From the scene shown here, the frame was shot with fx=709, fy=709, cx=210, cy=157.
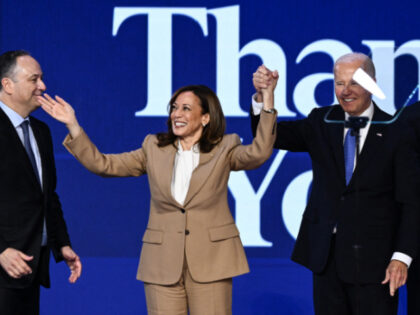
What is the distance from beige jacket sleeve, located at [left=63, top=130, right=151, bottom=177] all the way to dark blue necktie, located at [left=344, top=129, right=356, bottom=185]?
2.69ft

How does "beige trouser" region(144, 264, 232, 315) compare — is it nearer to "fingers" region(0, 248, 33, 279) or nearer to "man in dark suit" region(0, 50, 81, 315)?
"man in dark suit" region(0, 50, 81, 315)

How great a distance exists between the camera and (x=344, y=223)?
2.73 m

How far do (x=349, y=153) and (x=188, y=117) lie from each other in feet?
2.17

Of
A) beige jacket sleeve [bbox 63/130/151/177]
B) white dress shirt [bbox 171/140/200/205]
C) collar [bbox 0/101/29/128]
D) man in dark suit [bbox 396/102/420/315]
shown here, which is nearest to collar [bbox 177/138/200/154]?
white dress shirt [bbox 171/140/200/205]

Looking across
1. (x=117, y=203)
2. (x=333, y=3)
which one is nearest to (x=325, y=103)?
(x=333, y=3)

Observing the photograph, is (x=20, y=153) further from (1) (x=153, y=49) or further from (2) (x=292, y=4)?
(2) (x=292, y=4)

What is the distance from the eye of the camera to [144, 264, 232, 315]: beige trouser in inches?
109

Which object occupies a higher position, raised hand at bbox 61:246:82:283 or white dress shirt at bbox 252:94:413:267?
white dress shirt at bbox 252:94:413:267

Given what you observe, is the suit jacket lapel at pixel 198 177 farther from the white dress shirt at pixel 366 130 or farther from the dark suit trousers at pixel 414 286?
the dark suit trousers at pixel 414 286

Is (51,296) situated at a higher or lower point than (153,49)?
lower

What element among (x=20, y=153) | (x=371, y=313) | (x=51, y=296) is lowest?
(x=51, y=296)

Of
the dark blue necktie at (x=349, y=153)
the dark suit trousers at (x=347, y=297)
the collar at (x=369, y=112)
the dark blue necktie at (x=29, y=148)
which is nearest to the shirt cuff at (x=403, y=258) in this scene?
the dark suit trousers at (x=347, y=297)

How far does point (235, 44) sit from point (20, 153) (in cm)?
197

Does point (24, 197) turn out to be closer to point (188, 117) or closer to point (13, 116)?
point (13, 116)
